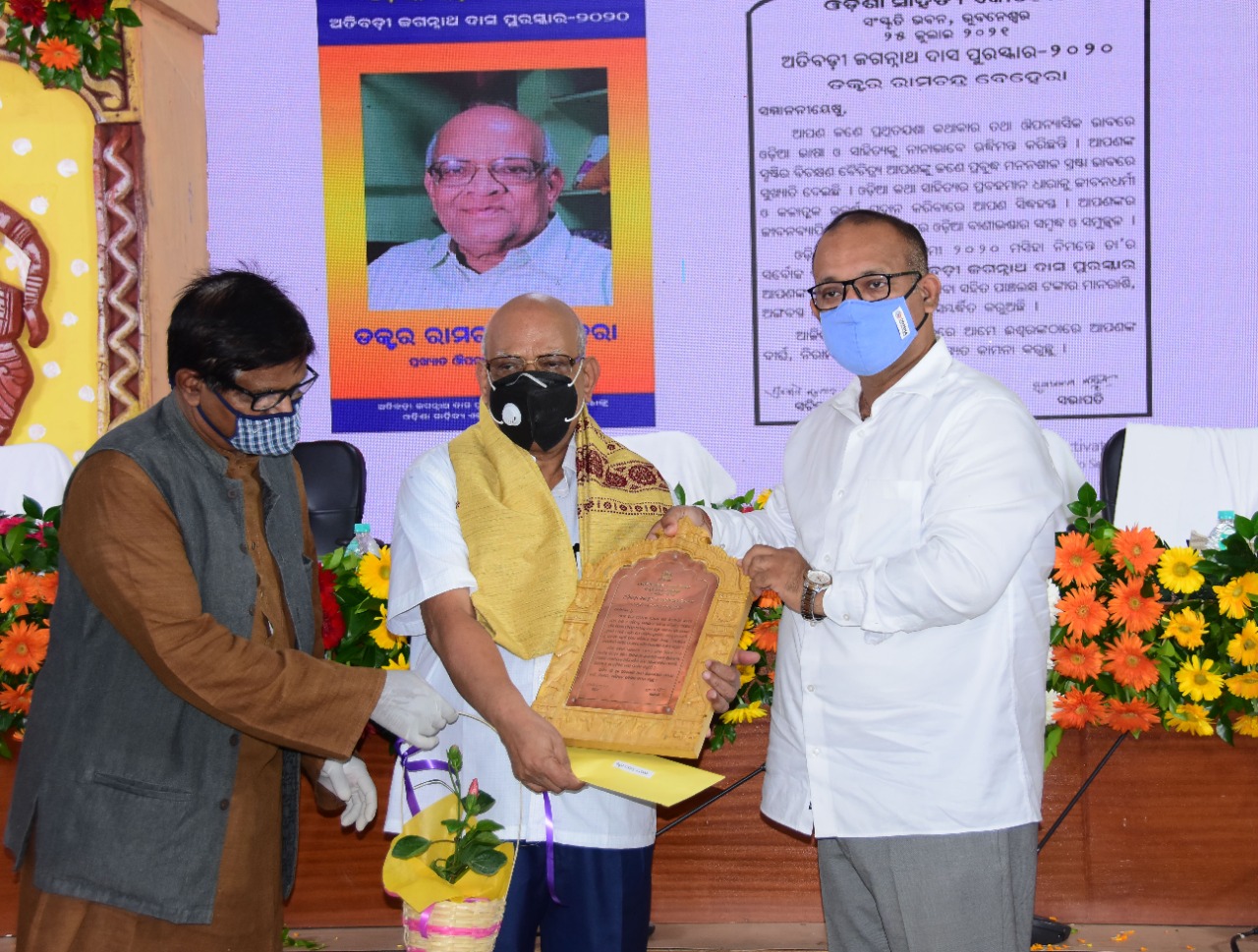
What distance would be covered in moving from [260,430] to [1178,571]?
1.95 metres

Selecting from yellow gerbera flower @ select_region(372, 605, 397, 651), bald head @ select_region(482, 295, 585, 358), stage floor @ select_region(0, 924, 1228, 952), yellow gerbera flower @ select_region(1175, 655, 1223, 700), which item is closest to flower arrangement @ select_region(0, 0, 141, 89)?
yellow gerbera flower @ select_region(372, 605, 397, 651)

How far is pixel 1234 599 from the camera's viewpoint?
2.64m

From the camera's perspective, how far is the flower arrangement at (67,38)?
17.6 feet

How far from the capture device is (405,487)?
2.12 meters

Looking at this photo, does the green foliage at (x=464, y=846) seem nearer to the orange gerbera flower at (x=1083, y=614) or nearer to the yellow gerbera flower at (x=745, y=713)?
the yellow gerbera flower at (x=745, y=713)

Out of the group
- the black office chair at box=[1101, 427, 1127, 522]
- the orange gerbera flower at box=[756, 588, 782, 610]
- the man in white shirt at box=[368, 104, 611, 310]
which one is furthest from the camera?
the man in white shirt at box=[368, 104, 611, 310]

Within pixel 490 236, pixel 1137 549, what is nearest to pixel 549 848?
pixel 1137 549

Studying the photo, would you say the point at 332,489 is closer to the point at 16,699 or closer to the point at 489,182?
the point at 489,182

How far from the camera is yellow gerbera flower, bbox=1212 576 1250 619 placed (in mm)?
2623

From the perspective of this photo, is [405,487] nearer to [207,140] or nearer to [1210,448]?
[1210,448]

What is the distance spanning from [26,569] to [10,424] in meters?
3.01

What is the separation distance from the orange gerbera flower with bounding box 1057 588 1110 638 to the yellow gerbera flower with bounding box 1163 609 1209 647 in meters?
0.14

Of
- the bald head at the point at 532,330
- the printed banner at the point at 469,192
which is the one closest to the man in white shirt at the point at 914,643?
the bald head at the point at 532,330

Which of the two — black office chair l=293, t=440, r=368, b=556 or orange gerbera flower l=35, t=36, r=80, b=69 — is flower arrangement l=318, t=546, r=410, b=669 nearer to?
black office chair l=293, t=440, r=368, b=556
